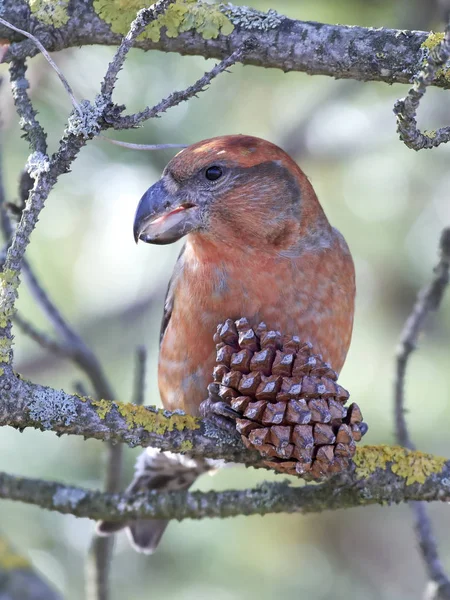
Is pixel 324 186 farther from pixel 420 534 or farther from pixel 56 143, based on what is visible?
pixel 420 534

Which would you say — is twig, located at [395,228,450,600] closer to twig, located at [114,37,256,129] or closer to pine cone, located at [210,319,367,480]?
pine cone, located at [210,319,367,480]

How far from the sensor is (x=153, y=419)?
6.30ft

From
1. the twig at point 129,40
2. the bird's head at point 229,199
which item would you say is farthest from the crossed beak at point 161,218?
the twig at point 129,40

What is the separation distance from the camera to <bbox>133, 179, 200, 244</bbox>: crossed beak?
2527mm

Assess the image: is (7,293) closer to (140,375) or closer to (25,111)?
(25,111)

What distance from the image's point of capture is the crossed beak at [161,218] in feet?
8.29

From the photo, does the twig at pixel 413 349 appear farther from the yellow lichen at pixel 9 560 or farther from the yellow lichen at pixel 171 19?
the yellow lichen at pixel 9 560

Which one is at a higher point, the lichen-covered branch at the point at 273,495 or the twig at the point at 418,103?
the twig at the point at 418,103

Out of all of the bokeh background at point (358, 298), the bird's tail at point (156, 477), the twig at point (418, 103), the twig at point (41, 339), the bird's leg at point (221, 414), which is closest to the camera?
the twig at point (418, 103)

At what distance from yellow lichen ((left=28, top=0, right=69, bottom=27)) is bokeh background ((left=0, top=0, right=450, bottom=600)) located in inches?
75.4

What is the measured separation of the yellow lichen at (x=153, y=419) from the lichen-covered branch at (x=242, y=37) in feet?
3.16

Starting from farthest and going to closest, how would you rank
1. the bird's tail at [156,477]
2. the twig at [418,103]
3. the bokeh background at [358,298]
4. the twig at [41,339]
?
the bokeh background at [358,298]
the bird's tail at [156,477]
the twig at [41,339]
the twig at [418,103]

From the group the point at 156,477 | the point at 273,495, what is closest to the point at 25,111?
the point at 273,495

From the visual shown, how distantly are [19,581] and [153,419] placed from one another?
1.08m
